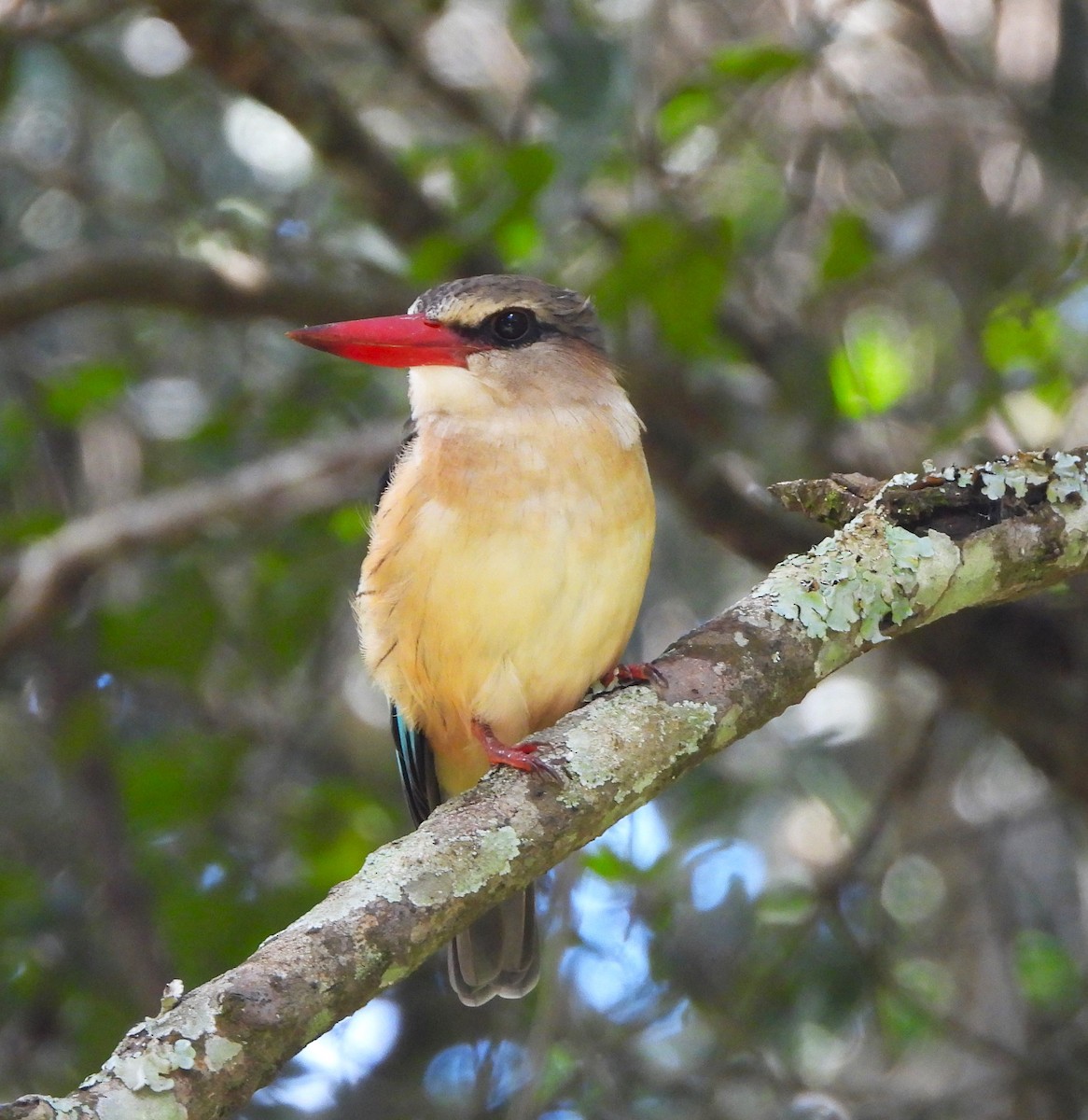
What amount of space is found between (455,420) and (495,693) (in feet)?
1.73

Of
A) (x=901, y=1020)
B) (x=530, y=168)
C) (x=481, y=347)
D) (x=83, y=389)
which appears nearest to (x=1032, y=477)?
(x=481, y=347)

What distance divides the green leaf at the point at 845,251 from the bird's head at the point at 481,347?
24.1 inches

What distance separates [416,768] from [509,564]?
73 centimetres

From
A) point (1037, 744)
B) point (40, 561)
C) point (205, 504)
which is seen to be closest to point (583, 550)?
point (1037, 744)

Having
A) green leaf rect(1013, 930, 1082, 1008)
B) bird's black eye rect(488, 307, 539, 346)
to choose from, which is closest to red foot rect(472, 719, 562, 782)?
bird's black eye rect(488, 307, 539, 346)

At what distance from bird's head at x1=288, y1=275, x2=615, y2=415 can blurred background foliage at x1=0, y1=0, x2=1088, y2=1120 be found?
0.21 meters

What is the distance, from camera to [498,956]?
3.04 metres

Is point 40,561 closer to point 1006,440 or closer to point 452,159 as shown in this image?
point 452,159

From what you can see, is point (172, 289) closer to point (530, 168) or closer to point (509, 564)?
point (530, 168)

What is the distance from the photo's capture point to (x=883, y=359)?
432cm

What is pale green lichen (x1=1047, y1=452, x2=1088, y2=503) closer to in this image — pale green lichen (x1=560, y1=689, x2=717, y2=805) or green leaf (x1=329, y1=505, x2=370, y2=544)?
pale green lichen (x1=560, y1=689, x2=717, y2=805)

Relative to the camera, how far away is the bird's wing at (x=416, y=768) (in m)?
3.07

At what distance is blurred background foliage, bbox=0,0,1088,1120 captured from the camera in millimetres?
3271

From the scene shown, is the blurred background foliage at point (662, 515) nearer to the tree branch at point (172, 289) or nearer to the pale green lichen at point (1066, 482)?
the tree branch at point (172, 289)
